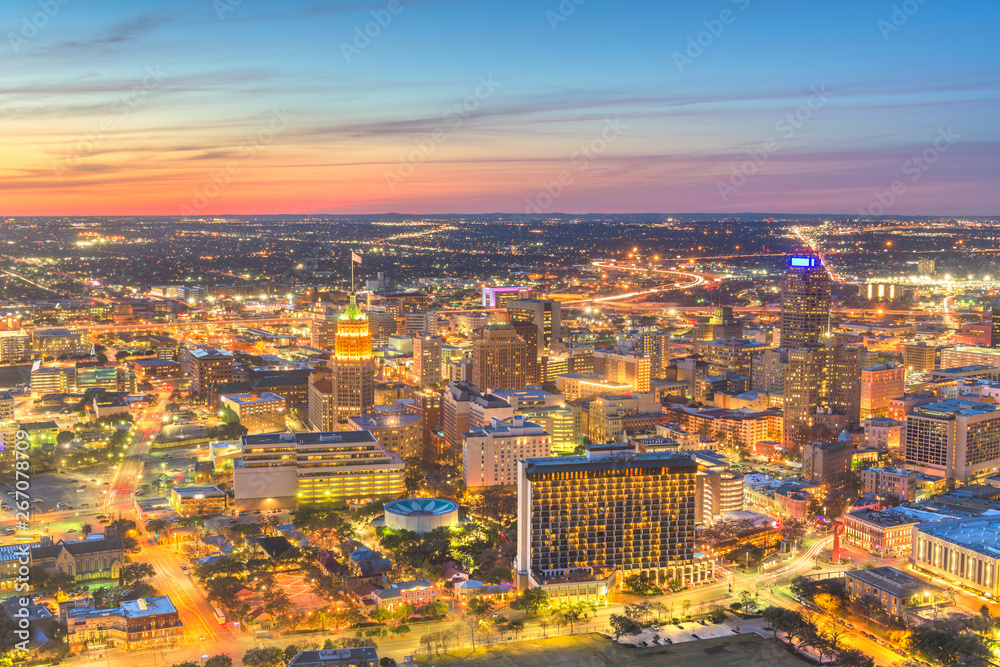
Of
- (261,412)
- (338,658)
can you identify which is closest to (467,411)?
(261,412)

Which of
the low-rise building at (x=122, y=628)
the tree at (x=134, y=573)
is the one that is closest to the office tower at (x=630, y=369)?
the tree at (x=134, y=573)

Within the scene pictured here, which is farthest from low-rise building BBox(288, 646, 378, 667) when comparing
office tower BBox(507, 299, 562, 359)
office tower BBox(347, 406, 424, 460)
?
office tower BBox(507, 299, 562, 359)

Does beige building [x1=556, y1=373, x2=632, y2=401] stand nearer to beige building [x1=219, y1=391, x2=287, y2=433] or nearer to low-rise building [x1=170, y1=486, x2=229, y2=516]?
beige building [x1=219, y1=391, x2=287, y2=433]

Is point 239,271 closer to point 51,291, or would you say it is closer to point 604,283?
point 51,291

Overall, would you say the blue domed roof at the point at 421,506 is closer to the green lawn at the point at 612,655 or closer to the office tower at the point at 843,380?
the green lawn at the point at 612,655

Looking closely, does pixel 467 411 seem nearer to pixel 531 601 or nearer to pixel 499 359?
pixel 499 359

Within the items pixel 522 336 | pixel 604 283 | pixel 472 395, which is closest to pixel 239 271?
pixel 604 283
